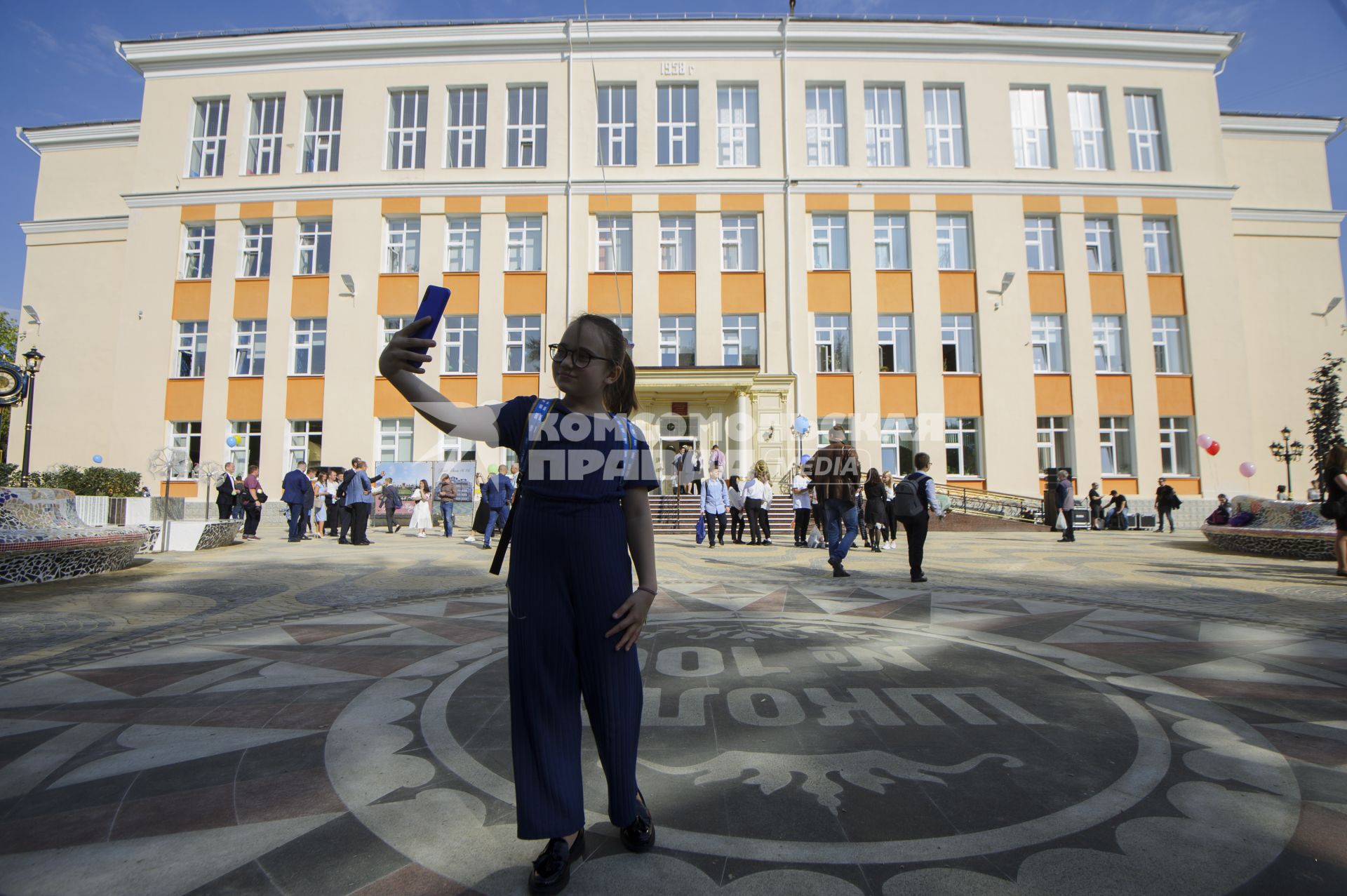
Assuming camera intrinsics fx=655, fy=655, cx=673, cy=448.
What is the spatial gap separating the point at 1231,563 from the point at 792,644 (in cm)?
966

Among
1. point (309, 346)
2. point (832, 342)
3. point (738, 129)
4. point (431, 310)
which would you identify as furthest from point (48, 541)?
point (738, 129)

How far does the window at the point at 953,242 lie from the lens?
78.0 ft

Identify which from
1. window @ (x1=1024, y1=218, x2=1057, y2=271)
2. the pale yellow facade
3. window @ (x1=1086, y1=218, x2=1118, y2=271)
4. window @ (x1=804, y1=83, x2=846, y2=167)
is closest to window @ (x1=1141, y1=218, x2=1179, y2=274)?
the pale yellow facade

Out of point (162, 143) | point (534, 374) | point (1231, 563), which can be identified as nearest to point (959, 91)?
point (534, 374)

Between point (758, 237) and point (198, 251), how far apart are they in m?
21.1

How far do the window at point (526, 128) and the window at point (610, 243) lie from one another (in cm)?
340

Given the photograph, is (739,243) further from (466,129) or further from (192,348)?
(192,348)

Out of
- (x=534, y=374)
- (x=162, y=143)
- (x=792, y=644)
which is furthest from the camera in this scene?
(x=162, y=143)

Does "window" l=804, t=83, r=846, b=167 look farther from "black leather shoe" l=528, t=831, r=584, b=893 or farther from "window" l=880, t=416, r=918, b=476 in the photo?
"black leather shoe" l=528, t=831, r=584, b=893

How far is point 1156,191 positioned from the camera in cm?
2397

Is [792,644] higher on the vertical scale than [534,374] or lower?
lower

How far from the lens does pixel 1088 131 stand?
2459 centimetres

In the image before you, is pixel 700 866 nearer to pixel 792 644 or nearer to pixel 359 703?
pixel 359 703

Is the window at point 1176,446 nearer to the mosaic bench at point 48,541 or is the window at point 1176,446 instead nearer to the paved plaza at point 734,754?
the paved plaza at point 734,754
